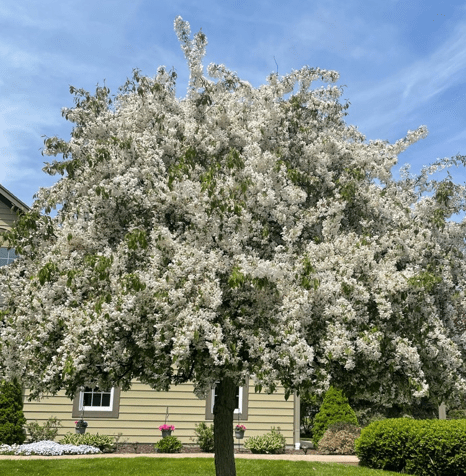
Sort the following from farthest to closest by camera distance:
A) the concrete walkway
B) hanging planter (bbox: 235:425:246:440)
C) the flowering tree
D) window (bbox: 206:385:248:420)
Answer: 1. window (bbox: 206:385:248:420)
2. hanging planter (bbox: 235:425:246:440)
3. the concrete walkway
4. the flowering tree

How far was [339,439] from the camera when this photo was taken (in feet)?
51.3

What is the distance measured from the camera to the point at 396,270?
300 inches

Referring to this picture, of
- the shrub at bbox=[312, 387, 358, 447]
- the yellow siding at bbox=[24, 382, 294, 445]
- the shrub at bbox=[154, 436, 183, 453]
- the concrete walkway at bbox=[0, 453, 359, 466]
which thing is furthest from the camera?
the shrub at bbox=[312, 387, 358, 447]

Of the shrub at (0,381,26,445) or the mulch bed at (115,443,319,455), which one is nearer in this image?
the shrub at (0,381,26,445)

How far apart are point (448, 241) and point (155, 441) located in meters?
10.1

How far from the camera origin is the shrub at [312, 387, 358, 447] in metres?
17.2

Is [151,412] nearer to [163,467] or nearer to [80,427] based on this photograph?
[80,427]

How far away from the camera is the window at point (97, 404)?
15.2 m

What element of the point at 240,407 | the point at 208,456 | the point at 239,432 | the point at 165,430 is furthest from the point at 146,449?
the point at 240,407

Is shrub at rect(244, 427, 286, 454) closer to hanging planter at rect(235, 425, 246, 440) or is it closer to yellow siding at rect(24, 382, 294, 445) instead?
hanging planter at rect(235, 425, 246, 440)

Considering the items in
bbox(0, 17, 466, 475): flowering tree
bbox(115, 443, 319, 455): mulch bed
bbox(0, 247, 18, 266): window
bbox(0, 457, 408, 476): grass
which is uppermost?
bbox(0, 247, 18, 266): window

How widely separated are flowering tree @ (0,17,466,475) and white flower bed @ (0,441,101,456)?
6571 millimetres

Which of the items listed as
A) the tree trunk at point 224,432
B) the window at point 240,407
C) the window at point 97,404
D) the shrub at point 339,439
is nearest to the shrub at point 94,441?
the window at point 97,404

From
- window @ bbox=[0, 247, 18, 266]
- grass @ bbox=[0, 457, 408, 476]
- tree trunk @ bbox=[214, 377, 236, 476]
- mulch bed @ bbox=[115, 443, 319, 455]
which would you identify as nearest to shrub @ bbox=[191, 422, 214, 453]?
mulch bed @ bbox=[115, 443, 319, 455]
